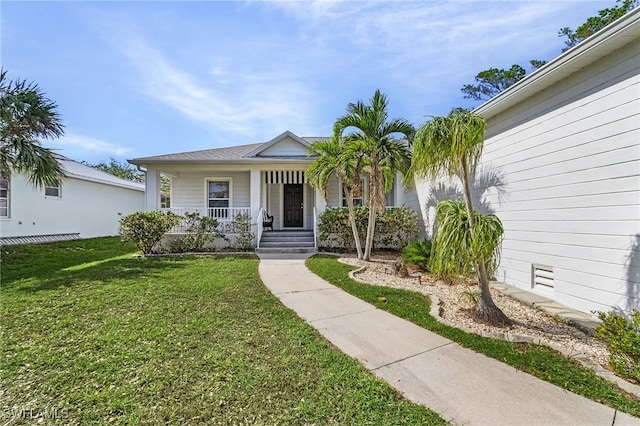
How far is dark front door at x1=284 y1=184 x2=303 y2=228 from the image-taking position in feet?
42.3

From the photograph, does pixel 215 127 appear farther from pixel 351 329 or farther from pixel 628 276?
pixel 628 276

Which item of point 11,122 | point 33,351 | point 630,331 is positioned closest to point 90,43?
point 11,122

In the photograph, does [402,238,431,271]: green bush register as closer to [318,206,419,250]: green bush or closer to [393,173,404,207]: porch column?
[318,206,419,250]: green bush

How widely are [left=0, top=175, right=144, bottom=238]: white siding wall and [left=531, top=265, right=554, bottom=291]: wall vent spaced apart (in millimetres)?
17384

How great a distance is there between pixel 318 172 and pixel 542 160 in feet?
17.3

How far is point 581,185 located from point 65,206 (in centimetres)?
1955

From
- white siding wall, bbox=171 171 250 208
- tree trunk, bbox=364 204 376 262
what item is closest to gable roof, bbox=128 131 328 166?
white siding wall, bbox=171 171 250 208

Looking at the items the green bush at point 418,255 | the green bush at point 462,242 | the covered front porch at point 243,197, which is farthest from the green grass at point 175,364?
the covered front porch at point 243,197

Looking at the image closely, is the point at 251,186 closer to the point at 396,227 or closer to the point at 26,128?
the point at 396,227

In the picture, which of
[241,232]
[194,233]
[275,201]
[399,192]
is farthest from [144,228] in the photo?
[399,192]

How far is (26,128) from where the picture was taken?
8250 millimetres

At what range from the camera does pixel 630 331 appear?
Result: 2730 mm

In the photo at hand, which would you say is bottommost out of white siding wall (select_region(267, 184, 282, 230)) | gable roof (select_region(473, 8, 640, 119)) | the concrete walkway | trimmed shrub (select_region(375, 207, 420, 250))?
the concrete walkway

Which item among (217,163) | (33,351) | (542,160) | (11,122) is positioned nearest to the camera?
(33,351)
